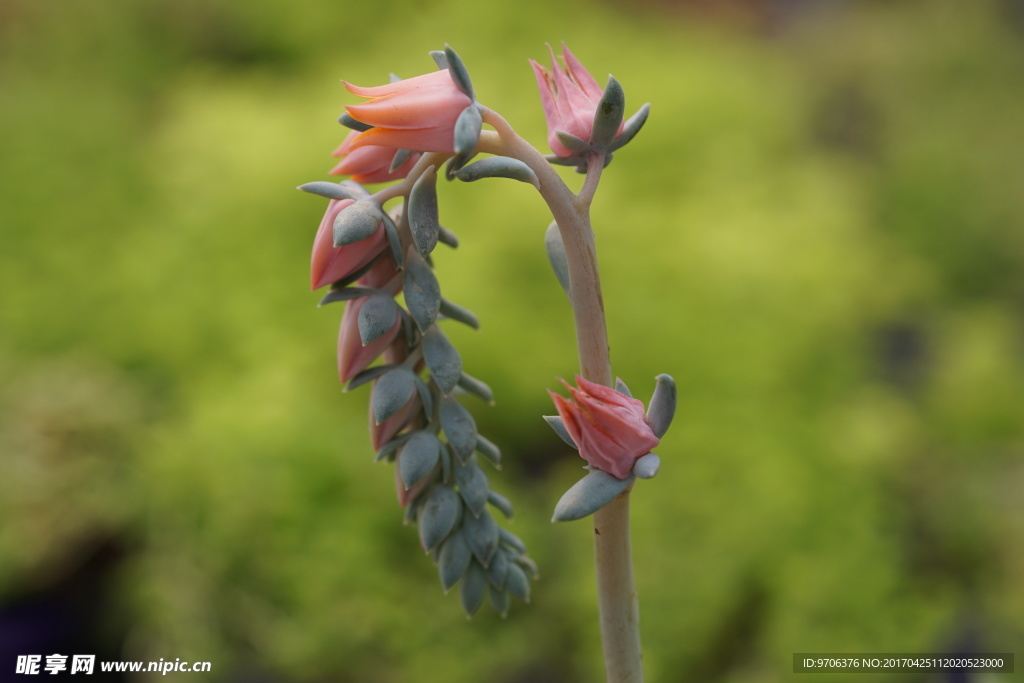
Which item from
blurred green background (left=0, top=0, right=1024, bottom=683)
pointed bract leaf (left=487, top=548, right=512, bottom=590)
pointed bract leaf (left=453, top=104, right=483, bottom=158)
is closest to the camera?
pointed bract leaf (left=453, top=104, right=483, bottom=158)

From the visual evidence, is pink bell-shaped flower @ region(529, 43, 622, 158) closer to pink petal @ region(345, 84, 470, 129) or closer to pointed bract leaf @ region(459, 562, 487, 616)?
pink petal @ region(345, 84, 470, 129)

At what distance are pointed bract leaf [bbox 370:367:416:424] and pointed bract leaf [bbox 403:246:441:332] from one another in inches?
1.2

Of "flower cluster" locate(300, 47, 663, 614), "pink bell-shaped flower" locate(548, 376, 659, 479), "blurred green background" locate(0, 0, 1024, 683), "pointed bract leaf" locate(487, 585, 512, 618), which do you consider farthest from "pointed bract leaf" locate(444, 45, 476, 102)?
"blurred green background" locate(0, 0, 1024, 683)

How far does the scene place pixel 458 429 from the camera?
335 mm

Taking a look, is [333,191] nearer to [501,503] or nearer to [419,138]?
[419,138]

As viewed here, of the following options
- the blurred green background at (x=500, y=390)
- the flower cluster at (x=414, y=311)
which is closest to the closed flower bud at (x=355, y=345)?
the flower cluster at (x=414, y=311)

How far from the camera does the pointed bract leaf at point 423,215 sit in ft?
0.93

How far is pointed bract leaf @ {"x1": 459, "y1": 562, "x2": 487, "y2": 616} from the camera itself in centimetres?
36

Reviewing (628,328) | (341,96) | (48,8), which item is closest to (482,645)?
(628,328)

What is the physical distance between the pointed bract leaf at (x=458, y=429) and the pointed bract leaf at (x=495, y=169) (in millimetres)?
103

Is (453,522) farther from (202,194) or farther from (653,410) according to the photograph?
(202,194)

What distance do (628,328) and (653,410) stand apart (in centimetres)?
98

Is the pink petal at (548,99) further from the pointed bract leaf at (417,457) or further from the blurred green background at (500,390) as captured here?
the blurred green background at (500,390)

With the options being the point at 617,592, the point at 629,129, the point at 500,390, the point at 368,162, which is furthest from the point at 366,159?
the point at 500,390
